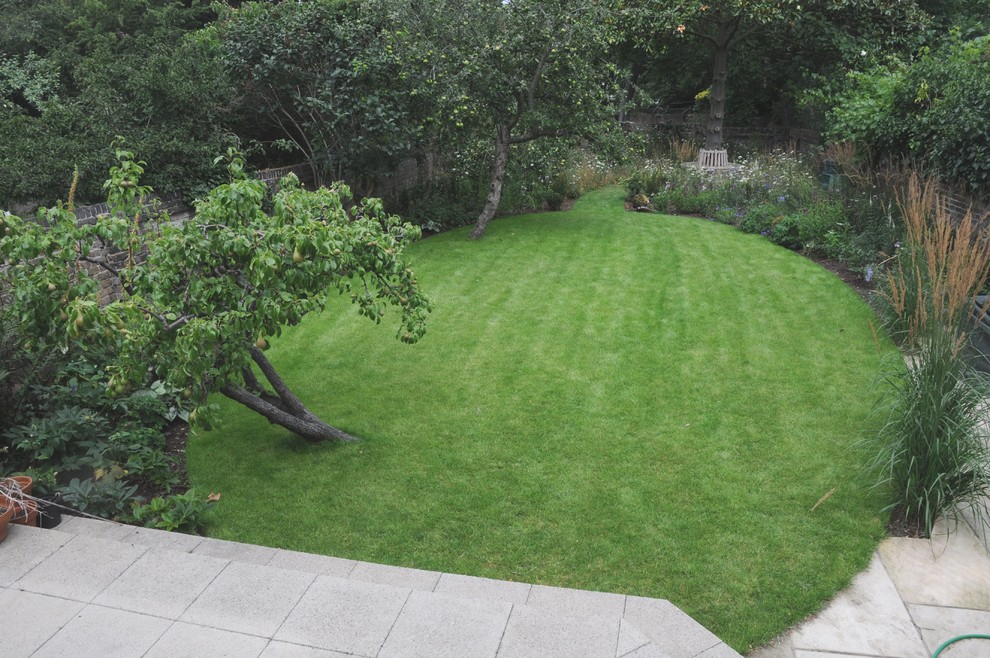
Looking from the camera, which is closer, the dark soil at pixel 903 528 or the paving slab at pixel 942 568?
the paving slab at pixel 942 568

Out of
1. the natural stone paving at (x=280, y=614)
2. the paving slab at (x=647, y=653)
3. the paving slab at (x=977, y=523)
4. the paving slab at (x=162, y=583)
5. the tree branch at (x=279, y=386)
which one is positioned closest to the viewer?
the paving slab at (x=647, y=653)

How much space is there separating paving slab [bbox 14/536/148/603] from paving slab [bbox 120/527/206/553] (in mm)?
150

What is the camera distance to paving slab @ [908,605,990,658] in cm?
326

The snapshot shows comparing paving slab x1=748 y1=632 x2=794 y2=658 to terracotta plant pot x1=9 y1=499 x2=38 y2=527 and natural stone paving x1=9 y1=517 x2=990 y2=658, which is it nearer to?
natural stone paving x1=9 y1=517 x2=990 y2=658

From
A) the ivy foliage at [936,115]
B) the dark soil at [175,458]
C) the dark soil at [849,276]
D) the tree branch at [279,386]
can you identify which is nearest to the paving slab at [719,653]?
the tree branch at [279,386]

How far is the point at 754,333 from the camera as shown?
22.9ft

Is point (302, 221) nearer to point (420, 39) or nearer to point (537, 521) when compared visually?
point (537, 521)

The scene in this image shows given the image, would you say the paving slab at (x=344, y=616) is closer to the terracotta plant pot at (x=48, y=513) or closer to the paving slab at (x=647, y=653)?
the paving slab at (x=647, y=653)

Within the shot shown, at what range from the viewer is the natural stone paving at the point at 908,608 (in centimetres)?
330

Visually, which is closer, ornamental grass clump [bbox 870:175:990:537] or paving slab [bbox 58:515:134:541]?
paving slab [bbox 58:515:134:541]

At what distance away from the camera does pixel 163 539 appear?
3699 millimetres

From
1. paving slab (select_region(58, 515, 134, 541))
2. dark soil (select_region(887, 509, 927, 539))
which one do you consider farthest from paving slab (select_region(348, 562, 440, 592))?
dark soil (select_region(887, 509, 927, 539))

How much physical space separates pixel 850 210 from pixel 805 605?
7.14m

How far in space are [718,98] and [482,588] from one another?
48.0 feet
